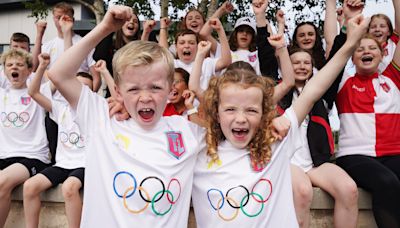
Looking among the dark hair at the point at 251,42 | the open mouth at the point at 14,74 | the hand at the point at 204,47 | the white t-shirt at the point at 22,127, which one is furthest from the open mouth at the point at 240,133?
the open mouth at the point at 14,74

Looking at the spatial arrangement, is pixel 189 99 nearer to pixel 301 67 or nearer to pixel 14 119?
pixel 301 67

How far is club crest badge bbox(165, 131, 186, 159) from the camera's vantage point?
2270mm

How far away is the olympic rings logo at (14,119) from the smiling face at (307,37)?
310 cm

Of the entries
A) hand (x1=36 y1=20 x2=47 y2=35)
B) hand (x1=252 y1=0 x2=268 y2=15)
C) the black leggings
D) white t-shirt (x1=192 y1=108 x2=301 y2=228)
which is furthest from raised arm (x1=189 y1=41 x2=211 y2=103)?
hand (x1=36 y1=20 x2=47 y2=35)

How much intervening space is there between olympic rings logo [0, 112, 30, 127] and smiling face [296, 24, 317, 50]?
3.10 m

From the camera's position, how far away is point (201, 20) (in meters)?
5.65

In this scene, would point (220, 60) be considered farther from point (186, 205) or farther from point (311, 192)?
point (186, 205)

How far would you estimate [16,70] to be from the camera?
14.8ft

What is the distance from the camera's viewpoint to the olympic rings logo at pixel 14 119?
4.24m

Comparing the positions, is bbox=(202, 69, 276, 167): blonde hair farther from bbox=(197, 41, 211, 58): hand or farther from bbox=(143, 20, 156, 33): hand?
bbox=(143, 20, 156, 33): hand

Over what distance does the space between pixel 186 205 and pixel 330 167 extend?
1414 millimetres

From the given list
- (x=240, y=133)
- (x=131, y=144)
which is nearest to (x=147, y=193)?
(x=131, y=144)

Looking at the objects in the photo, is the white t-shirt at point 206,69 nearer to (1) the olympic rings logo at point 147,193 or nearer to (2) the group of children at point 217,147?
(2) the group of children at point 217,147

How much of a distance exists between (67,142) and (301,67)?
2.29 m
